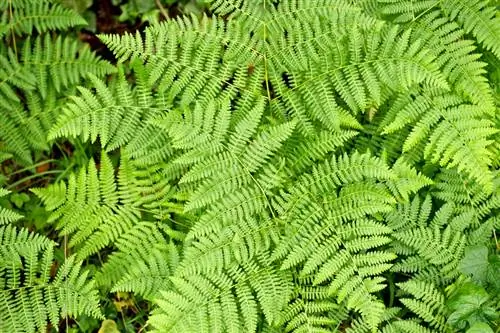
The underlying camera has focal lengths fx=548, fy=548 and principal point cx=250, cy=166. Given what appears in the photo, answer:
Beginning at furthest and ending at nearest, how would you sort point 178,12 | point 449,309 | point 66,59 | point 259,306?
point 178,12, point 66,59, point 259,306, point 449,309

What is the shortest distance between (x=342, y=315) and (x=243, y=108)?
1.87 m

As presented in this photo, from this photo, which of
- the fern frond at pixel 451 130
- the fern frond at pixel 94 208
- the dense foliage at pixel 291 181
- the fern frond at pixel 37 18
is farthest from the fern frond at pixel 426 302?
the fern frond at pixel 37 18

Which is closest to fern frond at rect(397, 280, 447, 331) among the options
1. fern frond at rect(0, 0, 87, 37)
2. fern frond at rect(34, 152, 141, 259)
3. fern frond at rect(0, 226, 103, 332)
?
fern frond at rect(34, 152, 141, 259)

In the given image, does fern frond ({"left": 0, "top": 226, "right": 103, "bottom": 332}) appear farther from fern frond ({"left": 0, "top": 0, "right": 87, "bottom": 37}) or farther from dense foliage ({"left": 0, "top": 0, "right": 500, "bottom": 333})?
fern frond ({"left": 0, "top": 0, "right": 87, "bottom": 37})

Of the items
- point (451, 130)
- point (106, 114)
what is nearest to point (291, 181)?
point (451, 130)

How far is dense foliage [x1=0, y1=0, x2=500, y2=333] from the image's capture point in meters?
4.17

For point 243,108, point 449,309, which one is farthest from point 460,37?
point 449,309

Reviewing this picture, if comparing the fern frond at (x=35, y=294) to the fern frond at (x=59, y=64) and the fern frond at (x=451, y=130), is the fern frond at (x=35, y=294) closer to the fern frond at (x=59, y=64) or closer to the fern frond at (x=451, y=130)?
the fern frond at (x=59, y=64)

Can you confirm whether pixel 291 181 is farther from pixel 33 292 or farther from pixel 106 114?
pixel 33 292

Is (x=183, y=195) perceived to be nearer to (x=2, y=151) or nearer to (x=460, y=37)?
(x=2, y=151)

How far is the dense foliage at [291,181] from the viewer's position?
164 inches

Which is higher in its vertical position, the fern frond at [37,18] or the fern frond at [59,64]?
the fern frond at [37,18]

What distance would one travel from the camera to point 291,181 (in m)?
4.48

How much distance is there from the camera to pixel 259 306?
14.8ft
